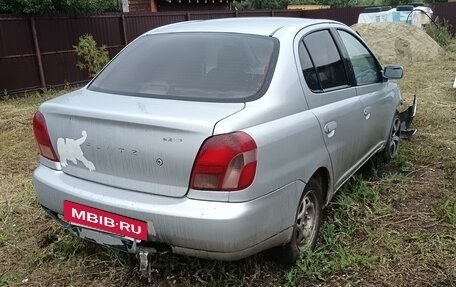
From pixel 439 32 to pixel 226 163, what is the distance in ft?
57.2

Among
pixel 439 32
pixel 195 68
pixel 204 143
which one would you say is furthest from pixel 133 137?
pixel 439 32

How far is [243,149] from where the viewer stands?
230 centimetres

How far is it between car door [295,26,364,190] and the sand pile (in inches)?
426

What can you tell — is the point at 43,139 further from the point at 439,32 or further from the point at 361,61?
the point at 439,32

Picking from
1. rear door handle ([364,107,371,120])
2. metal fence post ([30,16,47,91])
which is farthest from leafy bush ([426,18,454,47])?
rear door handle ([364,107,371,120])

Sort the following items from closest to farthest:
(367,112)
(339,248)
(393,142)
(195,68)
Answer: (195,68) < (339,248) < (367,112) < (393,142)

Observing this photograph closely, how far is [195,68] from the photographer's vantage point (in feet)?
9.59

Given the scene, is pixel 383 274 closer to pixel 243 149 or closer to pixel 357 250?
pixel 357 250

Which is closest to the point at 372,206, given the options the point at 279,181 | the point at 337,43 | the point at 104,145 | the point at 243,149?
the point at 337,43

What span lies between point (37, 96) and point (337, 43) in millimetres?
8400

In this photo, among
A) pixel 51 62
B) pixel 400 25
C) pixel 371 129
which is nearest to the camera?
pixel 371 129

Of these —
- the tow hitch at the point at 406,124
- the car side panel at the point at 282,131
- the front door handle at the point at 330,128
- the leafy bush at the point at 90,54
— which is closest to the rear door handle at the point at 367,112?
the front door handle at the point at 330,128

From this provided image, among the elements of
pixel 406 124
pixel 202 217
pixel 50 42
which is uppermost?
pixel 202 217

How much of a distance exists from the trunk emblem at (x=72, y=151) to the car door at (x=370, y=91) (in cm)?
216
